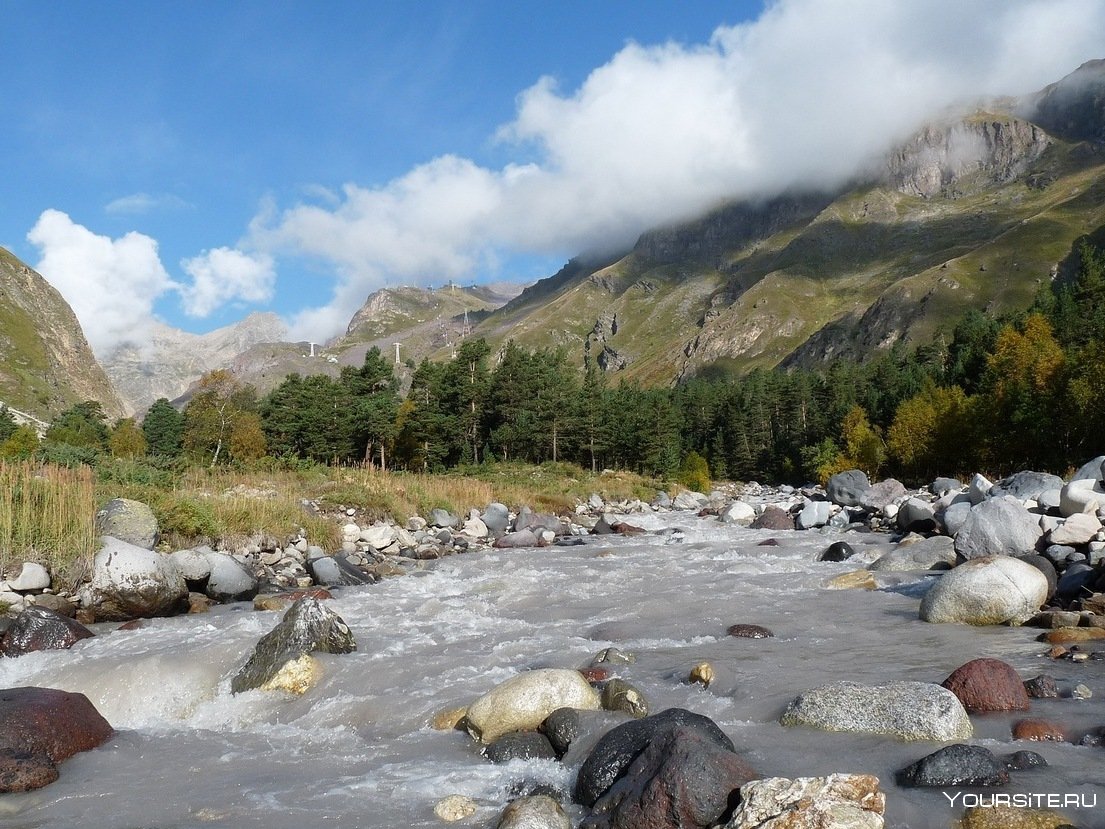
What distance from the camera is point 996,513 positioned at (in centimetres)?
1495

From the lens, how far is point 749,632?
34.5 feet

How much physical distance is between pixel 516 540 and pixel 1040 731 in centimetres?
1899

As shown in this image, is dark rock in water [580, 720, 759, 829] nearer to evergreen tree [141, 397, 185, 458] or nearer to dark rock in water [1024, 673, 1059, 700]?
dark rock in water [1024, 673, 1059, 700]

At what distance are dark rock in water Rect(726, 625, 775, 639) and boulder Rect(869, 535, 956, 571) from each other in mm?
6290

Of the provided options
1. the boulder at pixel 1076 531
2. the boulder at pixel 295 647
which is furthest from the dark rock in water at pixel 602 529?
the boulder at pixel 295 647

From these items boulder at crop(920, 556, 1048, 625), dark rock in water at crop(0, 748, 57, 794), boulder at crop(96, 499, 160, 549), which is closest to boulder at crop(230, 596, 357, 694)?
dark rock in water at crop(0, 748, 57, 794)

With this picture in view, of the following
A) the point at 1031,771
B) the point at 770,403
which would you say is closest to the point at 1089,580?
the point at 1031,771

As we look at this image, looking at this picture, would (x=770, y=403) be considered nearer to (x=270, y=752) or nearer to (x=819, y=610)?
(x=819, y=610)

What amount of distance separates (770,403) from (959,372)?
29229mm

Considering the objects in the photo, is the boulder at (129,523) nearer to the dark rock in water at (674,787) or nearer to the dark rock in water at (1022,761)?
the dark rock in water at (674,787)

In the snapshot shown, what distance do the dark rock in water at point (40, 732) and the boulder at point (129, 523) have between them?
8.06 m

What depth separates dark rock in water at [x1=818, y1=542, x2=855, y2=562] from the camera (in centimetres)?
1803

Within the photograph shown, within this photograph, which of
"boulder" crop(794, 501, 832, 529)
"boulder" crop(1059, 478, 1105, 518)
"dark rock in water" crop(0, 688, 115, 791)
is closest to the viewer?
"dark rock in water" crop(0, 688, 115, 791)

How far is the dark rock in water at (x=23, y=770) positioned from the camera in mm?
5891
